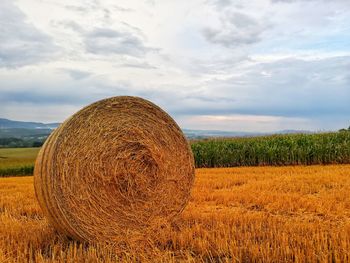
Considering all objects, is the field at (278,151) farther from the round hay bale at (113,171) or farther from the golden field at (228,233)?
the round hay bale at (113,171)

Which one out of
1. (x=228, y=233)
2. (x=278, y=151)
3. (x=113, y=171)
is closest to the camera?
(x=228, y=233)

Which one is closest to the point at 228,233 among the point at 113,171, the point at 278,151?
the point at 113,171

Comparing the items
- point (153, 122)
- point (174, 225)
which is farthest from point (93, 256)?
point (153, 122)

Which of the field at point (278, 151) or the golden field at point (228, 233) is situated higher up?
the field at point (278, 151)

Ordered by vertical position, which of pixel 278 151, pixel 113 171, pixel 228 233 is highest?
pixel 113 171

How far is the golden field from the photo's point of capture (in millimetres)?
5070

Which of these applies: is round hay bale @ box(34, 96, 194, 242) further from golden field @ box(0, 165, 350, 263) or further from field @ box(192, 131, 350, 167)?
field @ box(192, 131, 350, 167)

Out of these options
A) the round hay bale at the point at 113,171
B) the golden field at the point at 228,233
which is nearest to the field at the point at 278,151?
the golden field at the point at 228,233

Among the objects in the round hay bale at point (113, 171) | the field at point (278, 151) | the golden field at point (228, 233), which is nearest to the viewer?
the golden field at point (228, 233)

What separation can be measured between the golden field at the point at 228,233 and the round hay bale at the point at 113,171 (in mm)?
353

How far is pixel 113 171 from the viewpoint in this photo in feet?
21.1

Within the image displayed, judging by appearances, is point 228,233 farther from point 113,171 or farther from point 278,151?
point 278,151

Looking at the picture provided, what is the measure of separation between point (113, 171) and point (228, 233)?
6.01ft

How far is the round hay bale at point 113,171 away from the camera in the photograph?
5910mm
